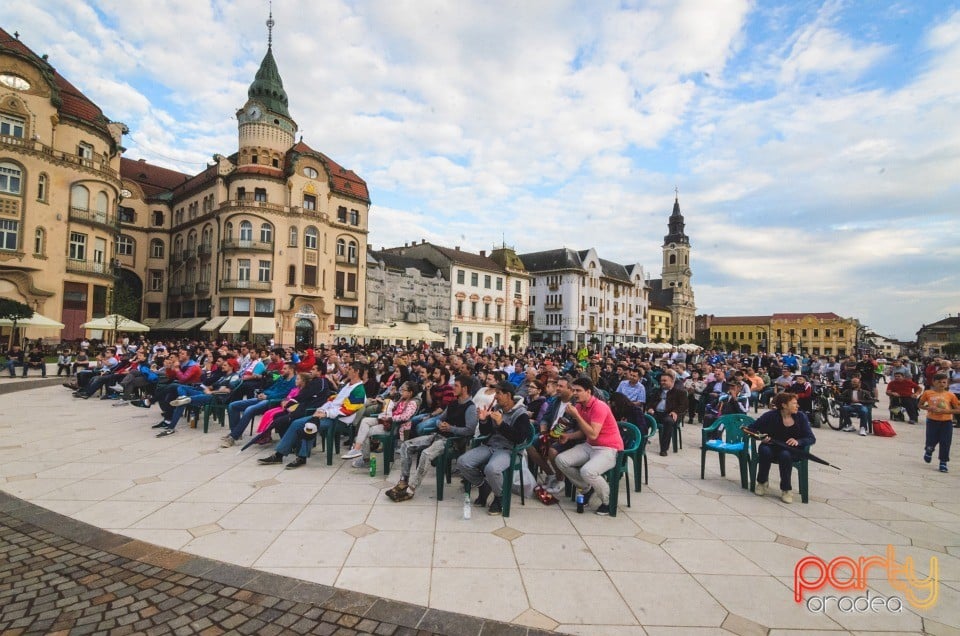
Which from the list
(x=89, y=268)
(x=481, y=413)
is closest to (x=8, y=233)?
(x=89, y=268)

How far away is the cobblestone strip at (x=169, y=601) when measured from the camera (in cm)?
315

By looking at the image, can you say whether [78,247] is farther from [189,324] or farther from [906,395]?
[906,395]

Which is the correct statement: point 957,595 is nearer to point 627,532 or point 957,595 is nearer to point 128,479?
point 627,532

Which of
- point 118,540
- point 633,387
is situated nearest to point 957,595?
point 633,387

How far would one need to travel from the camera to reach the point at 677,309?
96812mm

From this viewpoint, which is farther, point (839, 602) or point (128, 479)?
point (128, 479)

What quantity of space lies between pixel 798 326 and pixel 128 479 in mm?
128943

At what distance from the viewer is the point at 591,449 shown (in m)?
5.60

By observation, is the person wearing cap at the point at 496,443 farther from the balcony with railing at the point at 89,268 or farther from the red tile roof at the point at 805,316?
the red tile roof at the point at 805,316

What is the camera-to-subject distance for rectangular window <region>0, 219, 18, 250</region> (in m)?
27.8

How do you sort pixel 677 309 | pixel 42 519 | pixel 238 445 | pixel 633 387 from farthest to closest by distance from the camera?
pixel 677 309 → pixel 633 387 → pixel 238 445 → pixel 42 519

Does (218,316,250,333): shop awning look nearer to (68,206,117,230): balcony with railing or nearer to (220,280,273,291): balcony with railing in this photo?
(220,280,273,291): balcony with railing

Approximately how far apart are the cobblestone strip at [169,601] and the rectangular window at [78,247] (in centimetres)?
3623

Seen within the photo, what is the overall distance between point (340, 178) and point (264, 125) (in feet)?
24.3
